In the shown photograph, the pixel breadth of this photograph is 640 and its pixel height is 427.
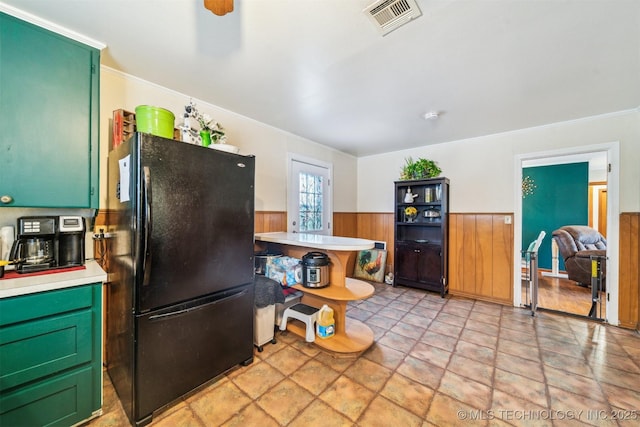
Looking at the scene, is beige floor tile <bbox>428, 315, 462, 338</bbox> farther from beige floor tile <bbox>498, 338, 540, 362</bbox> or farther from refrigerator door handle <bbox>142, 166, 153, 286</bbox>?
refrigerator door handle <bbox>142, 166, 153, 286</bbox>

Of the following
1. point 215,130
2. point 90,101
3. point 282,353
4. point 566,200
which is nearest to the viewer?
point 90,101

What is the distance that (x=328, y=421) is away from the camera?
4.70 ft

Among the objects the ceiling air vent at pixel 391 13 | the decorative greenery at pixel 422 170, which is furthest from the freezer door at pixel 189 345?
the decorative greenery at pixel 422 170

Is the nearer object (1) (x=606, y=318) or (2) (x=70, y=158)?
(2) (x=70, y=158)

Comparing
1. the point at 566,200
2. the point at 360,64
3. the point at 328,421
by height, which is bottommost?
the point at 328,421

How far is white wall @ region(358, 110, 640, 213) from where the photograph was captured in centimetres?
263

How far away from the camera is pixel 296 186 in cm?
355

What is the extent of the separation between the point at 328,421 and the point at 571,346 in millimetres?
2395

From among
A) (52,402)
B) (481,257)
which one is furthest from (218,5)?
(481,257)

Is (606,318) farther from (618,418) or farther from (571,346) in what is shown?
(618,418)

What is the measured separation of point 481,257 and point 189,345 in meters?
3.67

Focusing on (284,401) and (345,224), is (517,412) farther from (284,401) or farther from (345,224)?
(345,224)

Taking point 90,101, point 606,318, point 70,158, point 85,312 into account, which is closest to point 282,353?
point 85,312

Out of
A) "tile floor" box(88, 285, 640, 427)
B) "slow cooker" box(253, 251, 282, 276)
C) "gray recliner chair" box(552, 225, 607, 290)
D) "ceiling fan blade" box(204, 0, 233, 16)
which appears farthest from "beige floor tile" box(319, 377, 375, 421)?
"gray recliner chair" box(552, 225, 607, 290)
